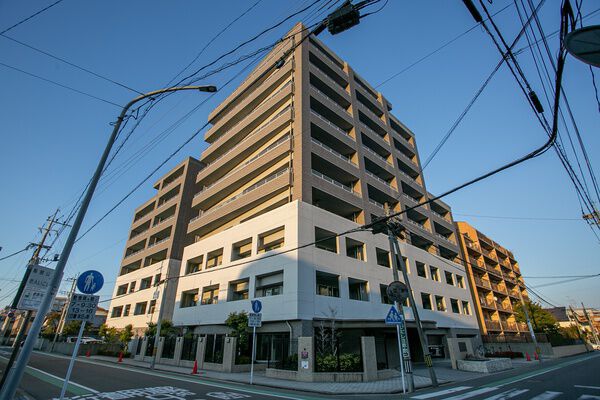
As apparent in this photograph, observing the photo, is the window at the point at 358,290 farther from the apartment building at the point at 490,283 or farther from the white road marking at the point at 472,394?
the apartment building at the point at 490,283

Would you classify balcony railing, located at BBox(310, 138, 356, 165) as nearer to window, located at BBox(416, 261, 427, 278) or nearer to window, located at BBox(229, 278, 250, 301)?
window, located at BBox(229, 278, 250, 301)

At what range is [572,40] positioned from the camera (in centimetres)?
341

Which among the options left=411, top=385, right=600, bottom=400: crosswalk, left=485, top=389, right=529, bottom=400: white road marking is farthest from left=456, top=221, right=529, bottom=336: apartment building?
left=485, top=389, right=529, bottom=400: white road marking

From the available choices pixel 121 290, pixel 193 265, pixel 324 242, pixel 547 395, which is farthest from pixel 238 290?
pixel 121 290

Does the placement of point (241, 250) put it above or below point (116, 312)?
above

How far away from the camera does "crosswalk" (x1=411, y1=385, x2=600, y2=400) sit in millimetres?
8788

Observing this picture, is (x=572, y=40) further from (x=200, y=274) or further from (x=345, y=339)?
(x=200, y=274)

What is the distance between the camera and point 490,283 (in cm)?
4725

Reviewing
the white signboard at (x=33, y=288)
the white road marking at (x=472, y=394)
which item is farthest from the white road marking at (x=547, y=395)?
the white signboard at (x=33, y=288)

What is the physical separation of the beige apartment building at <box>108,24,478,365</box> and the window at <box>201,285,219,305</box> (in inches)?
6.6

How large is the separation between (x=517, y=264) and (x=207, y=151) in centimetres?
7209

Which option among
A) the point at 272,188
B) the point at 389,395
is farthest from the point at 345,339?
the point at 272,188

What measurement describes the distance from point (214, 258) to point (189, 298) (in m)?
5.20

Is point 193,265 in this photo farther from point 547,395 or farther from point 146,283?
point 547,395
